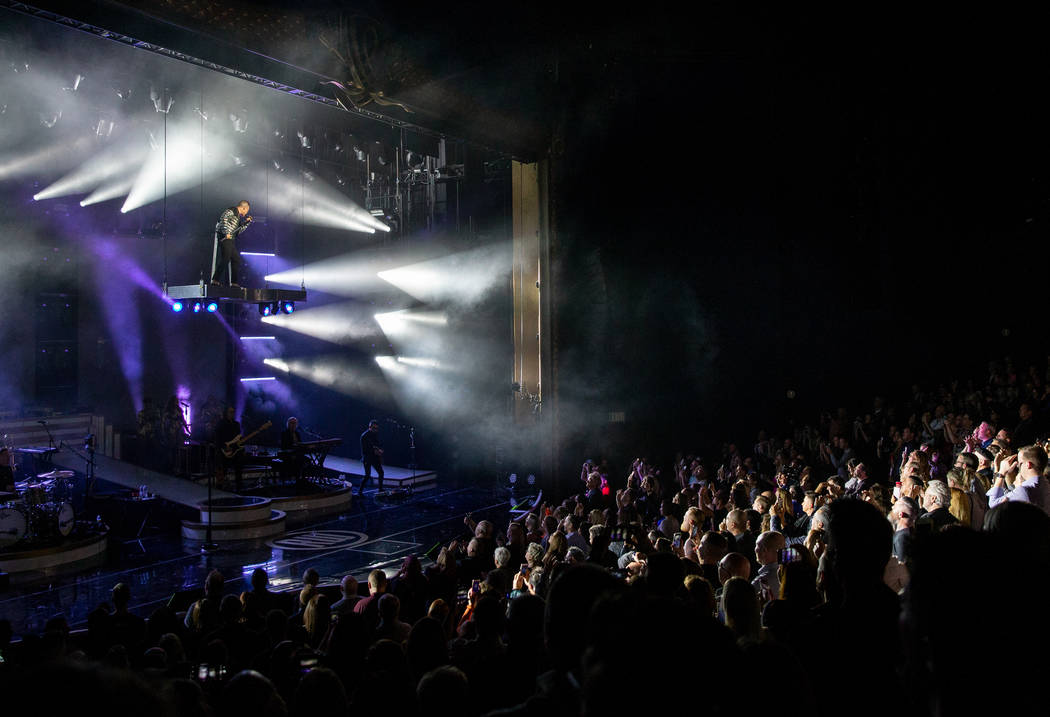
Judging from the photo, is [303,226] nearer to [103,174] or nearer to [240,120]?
[103,174]

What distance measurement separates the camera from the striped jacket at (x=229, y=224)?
10859 millimetres

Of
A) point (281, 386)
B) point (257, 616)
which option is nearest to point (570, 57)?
point (257, 616)

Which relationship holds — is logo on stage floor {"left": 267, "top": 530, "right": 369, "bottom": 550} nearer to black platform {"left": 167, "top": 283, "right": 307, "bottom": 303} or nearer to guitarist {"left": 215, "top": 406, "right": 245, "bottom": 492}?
guitarist {"left": 215, "top": 406, "right": 245, "bottom": 492}

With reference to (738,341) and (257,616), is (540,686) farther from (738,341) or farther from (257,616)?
(738,341)

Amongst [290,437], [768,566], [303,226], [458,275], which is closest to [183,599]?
[768,566]

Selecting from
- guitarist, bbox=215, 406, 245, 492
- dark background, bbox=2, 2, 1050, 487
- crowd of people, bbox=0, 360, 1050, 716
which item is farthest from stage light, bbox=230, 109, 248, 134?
crowd of people, bbox=0, 360, 1050, 716

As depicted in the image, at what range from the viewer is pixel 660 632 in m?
1.11

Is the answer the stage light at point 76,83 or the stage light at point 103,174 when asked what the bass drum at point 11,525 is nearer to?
the stage light at point 76,83

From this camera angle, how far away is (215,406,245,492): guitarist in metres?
13.4

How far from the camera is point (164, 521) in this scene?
11.6 m

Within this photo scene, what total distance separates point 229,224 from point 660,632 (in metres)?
11.0

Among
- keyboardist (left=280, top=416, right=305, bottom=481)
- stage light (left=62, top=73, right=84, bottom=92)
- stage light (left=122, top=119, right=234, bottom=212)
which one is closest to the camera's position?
stage light (left=62, top=73, right=84, bottom=92)

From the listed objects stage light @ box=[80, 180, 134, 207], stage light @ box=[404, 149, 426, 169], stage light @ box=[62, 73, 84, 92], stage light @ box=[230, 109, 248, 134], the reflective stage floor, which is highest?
stage light @ box=[404, 149, 426, 169]

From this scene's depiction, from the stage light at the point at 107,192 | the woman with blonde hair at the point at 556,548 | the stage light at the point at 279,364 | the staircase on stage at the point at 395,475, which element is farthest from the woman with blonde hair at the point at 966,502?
the stage light at the point at 279,364
